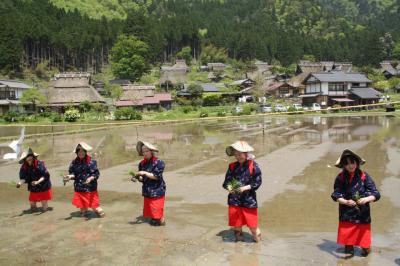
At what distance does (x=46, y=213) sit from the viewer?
7848 mm

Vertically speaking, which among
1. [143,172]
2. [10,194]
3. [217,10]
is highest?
[217,10]

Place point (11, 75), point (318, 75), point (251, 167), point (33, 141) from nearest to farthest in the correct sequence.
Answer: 1. point (251, 167)
2. point (33, 141)
3. point (318, 75)
4. point (11, 75)

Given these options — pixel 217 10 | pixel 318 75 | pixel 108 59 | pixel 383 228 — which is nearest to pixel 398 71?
pixel 318 75

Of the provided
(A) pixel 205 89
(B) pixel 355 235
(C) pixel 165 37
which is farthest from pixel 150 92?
(B) pixel 355 235

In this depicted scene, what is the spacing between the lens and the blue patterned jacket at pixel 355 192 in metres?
5.25

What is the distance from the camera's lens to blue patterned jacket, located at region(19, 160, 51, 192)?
766cm

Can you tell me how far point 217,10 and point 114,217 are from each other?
534 feet

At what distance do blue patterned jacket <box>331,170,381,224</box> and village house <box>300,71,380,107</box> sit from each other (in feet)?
182

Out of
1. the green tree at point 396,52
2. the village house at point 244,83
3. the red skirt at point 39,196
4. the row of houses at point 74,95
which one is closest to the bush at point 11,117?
the row of houses at point 74,95

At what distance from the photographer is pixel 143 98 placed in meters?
58.8

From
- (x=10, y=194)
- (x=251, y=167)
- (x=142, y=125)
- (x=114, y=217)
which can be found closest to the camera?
(x=251, y=167)

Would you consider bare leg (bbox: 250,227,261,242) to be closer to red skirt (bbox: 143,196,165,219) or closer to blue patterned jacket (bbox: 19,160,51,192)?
red skirt (bbox: 143,196,165,219)

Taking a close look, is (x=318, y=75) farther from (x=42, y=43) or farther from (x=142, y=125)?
(x=42, y=43)

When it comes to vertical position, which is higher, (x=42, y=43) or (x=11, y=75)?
(x=42, y=43)
